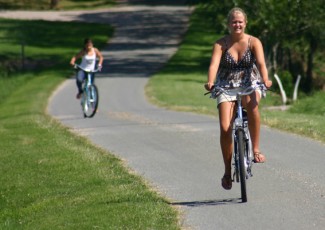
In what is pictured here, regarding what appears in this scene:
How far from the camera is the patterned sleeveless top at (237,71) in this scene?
36.1 ft

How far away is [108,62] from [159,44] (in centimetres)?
929

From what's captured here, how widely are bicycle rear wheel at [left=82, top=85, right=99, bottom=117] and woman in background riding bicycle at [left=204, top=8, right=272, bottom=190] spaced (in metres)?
14.8

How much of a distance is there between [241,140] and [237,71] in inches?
28.9

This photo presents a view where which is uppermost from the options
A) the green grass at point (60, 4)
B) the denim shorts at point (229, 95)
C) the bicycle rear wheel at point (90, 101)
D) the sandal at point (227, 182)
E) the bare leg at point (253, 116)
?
the denim shorts at point (229, 95)

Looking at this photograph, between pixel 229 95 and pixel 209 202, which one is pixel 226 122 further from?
pixel 209 202

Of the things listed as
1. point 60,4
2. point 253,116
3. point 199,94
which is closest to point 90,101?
point 199,94

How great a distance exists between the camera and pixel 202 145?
1688 cm

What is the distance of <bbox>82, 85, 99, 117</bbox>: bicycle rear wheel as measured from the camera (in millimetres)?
25797

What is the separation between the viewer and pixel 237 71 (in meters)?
11.1

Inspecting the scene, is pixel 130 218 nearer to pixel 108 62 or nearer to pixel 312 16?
pixel 312 16

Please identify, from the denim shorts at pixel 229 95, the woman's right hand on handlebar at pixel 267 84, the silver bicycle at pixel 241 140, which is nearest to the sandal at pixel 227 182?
the silver bicycle at pixel 241 140

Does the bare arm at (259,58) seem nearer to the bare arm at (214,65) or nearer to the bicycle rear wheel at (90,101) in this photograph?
the bare arm at (214,65)

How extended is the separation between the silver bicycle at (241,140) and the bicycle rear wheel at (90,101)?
48.5 ft

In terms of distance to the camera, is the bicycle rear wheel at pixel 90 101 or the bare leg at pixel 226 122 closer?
the bare leg at pixel 226 122
